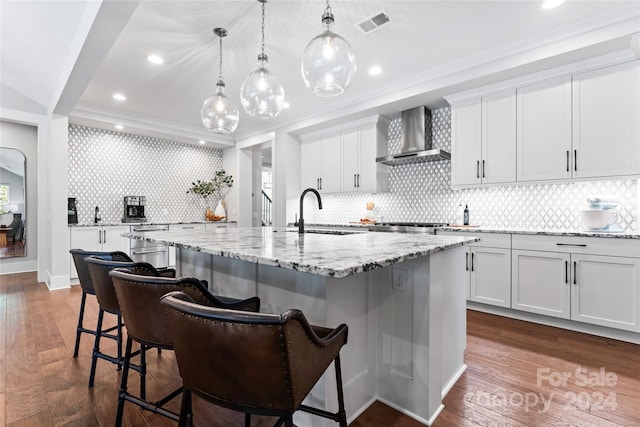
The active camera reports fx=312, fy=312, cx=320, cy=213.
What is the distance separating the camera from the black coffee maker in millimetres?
4816

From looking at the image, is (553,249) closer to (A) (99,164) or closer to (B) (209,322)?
(B) (209,322)

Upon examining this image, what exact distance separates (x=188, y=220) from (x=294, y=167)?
8.54 ft

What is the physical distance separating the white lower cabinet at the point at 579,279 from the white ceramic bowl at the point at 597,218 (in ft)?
0.95

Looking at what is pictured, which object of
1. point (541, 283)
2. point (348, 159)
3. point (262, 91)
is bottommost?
point (541, 283)

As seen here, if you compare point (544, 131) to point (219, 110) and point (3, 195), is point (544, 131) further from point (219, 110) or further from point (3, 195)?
point (3, 195)

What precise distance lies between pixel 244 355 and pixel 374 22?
277 centimetres

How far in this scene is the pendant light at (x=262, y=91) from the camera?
2.38m

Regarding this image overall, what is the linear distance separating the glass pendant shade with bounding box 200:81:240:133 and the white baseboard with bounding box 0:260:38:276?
4.91 meters

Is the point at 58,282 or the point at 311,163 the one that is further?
the point at 311,163

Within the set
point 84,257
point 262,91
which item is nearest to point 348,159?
point 262,91

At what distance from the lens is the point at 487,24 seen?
2.65 meters

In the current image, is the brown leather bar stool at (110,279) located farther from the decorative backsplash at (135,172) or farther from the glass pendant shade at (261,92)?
the decorative backsplash at (135,172)

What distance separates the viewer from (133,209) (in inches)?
215

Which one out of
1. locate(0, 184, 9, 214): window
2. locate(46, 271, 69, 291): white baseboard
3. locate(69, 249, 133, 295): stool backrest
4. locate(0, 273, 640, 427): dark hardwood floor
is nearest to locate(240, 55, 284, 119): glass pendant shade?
locate(69, 249, 133, 295): stool backrest
